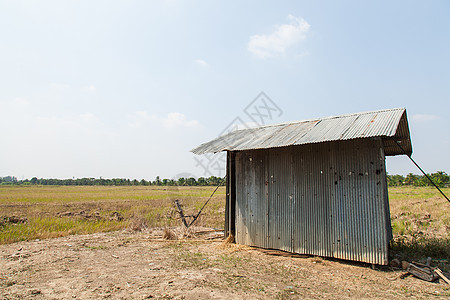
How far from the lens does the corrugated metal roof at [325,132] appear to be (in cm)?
611

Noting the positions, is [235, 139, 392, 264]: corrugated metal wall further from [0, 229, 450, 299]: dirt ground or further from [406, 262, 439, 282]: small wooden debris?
[406, 262, 439, 282]: small wooden debris

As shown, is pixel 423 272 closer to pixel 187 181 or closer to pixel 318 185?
pixel 318 185

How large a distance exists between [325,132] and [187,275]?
15.1 ft

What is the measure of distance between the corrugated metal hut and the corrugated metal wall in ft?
0.06

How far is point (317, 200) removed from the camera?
274 inches

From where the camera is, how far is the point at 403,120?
680 cm

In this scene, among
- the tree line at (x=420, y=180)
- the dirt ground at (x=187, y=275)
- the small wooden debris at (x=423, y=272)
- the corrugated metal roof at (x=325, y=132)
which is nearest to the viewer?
the dirt ground at (x=187, y=275)

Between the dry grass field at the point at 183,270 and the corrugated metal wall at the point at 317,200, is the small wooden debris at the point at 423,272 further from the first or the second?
the corrugated metal wall at the point at 317,200

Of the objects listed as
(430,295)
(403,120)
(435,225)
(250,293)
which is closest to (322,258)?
(430,295)

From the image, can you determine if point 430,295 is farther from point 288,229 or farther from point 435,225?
point 435,225

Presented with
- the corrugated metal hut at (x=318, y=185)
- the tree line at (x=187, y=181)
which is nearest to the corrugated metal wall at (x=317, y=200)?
the corrugated metal hut at (x=318, y=185)

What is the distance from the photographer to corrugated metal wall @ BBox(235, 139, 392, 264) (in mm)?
6152

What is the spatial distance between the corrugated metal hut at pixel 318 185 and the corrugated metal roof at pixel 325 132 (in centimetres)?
2

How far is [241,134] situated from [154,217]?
756 centimetres
